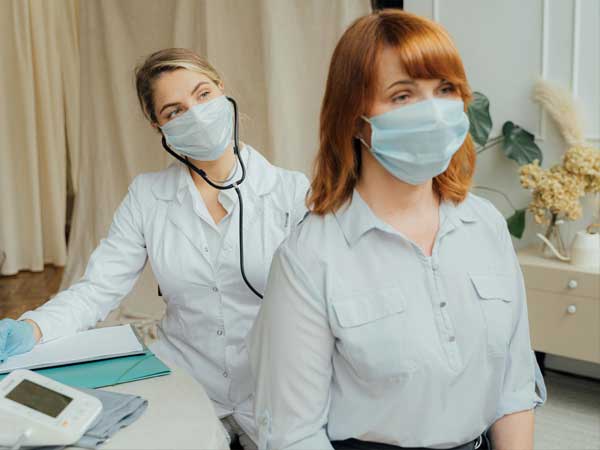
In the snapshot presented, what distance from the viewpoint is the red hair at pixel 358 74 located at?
1185mm

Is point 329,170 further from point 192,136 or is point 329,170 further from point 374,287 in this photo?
point 192,136

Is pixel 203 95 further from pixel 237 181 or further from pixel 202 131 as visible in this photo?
pixel 237 181

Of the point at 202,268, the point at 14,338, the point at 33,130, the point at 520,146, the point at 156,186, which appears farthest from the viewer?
the point at 33,130

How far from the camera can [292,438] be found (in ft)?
3.95

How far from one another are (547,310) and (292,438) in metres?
1.89

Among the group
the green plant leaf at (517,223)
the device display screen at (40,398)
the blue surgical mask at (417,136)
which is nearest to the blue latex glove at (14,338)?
the device display screen at (40,398)

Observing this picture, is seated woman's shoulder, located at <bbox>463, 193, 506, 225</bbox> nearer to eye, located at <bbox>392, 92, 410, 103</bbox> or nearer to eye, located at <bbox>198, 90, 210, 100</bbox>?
eye, located at <bbox>392, 92, 410, 103</bbox>

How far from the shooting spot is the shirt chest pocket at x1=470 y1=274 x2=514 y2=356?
1250 mm

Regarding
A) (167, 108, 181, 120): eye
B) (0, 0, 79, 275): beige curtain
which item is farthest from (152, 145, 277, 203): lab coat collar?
(0, 0, 79, 275): beige curtain

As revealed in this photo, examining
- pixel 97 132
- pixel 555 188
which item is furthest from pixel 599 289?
pixel 97 132

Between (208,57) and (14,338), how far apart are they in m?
2.34

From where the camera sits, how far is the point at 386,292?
122cm

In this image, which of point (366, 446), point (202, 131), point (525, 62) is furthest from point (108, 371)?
point (525, 62)

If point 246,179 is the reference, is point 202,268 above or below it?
below
